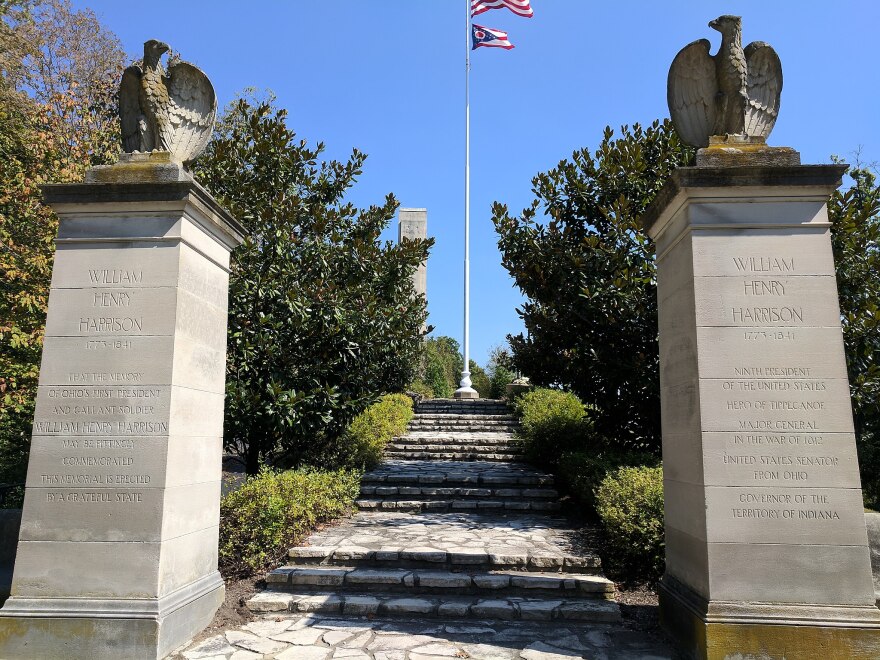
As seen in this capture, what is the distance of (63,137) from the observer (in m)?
10.7

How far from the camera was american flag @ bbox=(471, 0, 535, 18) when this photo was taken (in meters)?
18.2

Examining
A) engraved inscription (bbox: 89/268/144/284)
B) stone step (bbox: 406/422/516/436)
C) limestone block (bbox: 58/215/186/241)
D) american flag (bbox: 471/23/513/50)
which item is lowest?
stone step (bbox: 406/422/516/436)

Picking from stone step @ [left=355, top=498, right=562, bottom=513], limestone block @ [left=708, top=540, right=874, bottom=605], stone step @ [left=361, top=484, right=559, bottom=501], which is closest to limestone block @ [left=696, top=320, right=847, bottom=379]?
limestone block @ [left=708, top=540, right=874, bottom=605]

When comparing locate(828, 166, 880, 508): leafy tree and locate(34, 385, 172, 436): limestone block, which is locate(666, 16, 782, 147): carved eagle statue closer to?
locate(828, 166, 880, 508): leafy tree

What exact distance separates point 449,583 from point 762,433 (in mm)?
→ 3136

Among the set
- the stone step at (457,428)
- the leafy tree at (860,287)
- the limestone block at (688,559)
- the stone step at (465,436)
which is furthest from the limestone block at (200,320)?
the stone step at (457,428)

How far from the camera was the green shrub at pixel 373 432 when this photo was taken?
425 inches

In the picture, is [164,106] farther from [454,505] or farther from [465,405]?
[465,405]

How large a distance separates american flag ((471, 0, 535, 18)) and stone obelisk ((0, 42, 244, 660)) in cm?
1618

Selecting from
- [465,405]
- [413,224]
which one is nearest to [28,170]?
[465,405]

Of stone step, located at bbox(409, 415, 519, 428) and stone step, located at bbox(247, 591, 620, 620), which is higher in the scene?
stone step, located at bbox(409, 415, 519, 428)

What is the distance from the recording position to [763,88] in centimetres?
493

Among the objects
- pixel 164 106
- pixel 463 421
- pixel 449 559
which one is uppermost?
pixel 164 106

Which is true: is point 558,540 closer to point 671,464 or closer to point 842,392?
point 671,464
